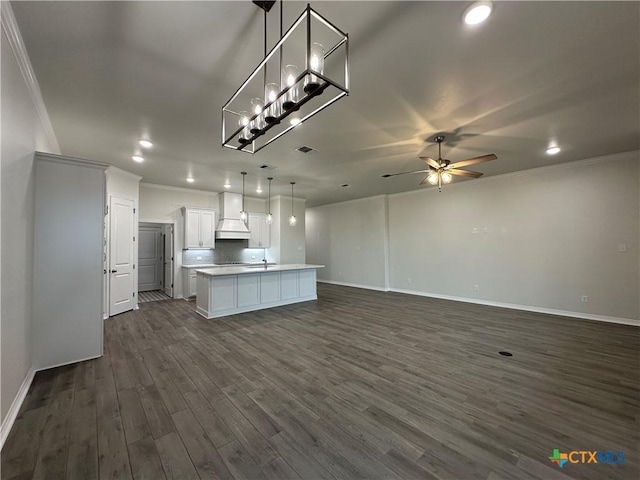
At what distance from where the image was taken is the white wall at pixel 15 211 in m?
1.83

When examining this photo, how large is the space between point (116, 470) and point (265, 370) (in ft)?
4.72

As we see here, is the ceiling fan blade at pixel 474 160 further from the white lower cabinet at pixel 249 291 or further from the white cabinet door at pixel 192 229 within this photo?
the white cabinet door at pixel 192 229

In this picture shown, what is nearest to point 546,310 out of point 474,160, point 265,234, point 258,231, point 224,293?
point 474,160

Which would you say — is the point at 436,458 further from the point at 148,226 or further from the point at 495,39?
the point at 148,226

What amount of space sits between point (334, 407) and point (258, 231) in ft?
21.7

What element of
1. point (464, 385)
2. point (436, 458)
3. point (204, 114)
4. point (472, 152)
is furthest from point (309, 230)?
point (436, 458)

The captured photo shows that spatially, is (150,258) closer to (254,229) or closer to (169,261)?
(169,261)

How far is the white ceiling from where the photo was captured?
1767 mm

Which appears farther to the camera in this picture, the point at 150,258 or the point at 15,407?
the point at 150,258

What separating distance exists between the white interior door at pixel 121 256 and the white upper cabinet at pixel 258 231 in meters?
3.19

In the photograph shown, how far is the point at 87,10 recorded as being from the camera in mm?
1703

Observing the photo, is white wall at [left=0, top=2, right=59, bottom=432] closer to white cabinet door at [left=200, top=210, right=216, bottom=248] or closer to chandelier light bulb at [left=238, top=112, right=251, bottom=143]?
chandelier light bulb at [left=238, top=112, right=251, bottom=143]

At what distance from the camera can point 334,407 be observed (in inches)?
86.1

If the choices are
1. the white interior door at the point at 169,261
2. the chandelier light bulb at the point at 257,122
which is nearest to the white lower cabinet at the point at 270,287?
the white interior door at the point at 169,261
